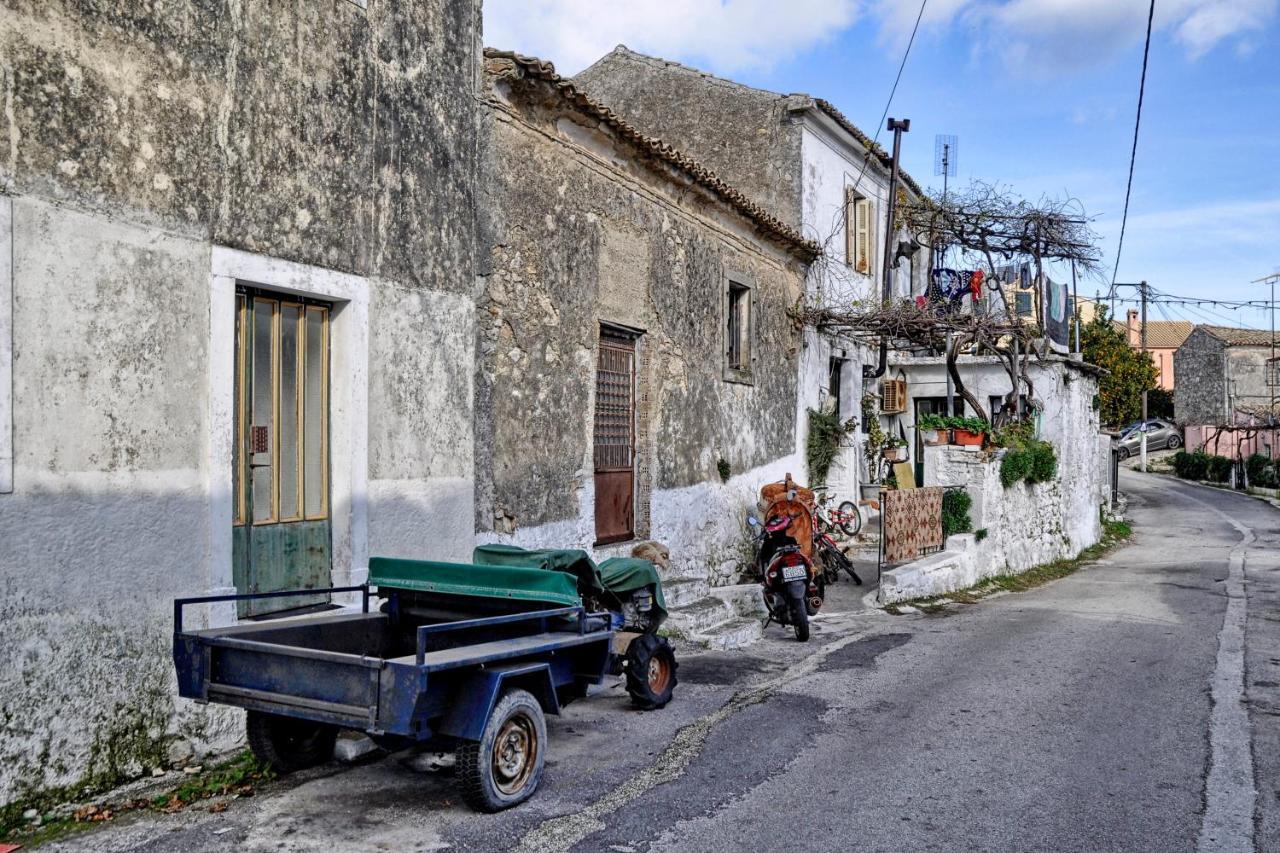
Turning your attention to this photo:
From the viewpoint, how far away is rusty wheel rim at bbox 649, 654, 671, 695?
715 centimetres

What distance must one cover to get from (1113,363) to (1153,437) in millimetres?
16348

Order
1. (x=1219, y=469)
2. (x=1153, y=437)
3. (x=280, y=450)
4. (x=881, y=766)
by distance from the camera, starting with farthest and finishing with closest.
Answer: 1. (x=1153, y=437)
2. (x=1219, y=469)
3. (x=280, y=450)
4. (x=881, y=766)

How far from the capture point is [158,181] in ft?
19.6

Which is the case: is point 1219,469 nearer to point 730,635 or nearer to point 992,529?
point 992,529

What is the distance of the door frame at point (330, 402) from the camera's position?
630 centimetres

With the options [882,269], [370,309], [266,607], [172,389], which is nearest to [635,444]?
[370,309]

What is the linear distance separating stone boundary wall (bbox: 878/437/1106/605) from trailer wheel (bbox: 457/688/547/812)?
25.9ft

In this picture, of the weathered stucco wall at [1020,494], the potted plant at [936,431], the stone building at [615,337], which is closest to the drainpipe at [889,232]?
the weathered stucco wall at [1020,494]

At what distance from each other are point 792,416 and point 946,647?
681 cm

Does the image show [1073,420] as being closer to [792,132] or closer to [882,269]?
[882,269]

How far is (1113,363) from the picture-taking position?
1419 inches

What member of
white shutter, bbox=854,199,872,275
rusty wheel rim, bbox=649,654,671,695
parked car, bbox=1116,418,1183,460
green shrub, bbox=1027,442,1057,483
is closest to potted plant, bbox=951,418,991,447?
green shrub, bbox=1027,442,1057,483

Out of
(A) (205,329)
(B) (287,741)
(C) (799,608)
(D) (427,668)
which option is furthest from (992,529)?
(D) (427,668)

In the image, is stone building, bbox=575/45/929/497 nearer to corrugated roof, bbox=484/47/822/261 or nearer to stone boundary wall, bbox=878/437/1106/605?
corrugated roof, bbox=484/47/822/261
